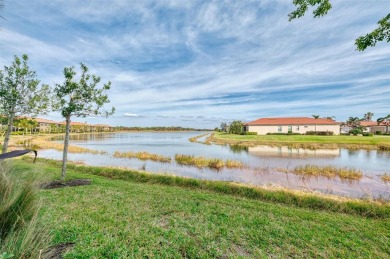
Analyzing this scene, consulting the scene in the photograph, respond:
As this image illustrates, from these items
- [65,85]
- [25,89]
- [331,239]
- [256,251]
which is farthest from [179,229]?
[25,89]

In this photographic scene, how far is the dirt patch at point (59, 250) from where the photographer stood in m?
3.04

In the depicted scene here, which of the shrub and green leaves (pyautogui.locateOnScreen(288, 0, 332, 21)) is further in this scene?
green leaves (pyautogui.locateOnScreen(288, 0, 332, 21))

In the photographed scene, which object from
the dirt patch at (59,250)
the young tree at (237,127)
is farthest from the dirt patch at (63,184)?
the young tree at (237,127)

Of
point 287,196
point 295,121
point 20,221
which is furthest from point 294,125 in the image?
point 20,221

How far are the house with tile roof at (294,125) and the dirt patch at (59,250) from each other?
64.4 metres

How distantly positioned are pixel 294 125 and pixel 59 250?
66492 millimetres

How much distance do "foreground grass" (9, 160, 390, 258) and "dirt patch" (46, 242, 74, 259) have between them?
0.10 m

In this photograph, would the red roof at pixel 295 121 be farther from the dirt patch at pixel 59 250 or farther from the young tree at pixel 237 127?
the dirt patch at pixel 59 250

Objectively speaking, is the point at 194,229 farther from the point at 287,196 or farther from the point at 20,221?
the point at 287,196

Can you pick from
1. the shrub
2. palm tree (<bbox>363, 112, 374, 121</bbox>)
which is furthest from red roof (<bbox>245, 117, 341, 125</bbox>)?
the shrub

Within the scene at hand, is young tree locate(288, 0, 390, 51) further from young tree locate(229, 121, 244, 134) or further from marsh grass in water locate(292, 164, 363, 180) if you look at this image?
young tree locate(229, 121, 244, 134)

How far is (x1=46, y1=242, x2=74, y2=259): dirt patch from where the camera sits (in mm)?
3041

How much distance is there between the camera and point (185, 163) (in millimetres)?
20281

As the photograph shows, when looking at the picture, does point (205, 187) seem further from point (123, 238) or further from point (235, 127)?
point (235, 127)
